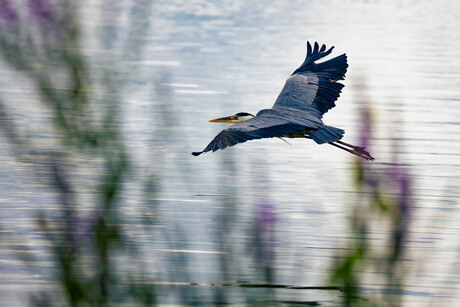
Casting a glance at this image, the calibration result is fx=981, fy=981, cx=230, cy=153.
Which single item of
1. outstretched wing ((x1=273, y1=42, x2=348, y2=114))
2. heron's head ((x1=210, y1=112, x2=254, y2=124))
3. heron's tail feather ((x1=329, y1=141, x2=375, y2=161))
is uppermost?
outstretched wing ((x1=273, y1=42, x2=348, y2=114))

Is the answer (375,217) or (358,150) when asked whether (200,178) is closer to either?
(358,150)

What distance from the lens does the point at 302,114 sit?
18.8 feet

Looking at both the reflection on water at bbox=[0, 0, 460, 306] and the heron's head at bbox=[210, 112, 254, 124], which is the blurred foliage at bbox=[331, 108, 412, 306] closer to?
the reflection on water at bbox=[0, 0, 460, 306]

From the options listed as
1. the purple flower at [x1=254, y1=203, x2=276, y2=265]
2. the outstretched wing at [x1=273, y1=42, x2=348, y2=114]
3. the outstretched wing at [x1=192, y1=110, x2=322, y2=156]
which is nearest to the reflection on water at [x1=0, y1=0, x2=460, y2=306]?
the purple flower at [x1=254, y1=203, x2=276, y2=265]

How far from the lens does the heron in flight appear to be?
4.87 metres

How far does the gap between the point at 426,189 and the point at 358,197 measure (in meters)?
4.39

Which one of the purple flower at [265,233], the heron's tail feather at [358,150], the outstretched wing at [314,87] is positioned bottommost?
the purple flower at [265,233]

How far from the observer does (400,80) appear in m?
12.0

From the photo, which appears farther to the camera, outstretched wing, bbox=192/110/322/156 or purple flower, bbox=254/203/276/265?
outstretched wing, bbox=192/110/322/156

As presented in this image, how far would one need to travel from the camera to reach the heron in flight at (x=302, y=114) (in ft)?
16.0

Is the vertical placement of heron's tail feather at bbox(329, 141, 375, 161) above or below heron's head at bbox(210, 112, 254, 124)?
below

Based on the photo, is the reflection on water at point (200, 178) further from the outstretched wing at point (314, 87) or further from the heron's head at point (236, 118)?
the outstretched wing at point (314, 87)

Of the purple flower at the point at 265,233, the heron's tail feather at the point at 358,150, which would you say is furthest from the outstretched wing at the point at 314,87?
the purple flower at the point at 265,233

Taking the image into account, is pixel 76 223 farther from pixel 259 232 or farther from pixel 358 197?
pixel 358 197
